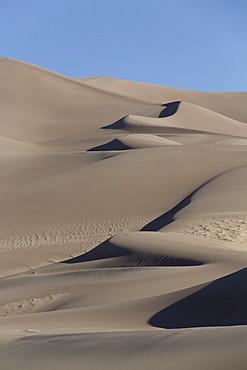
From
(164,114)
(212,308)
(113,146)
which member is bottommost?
(212,308)

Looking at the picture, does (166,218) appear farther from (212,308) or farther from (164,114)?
(164,114)

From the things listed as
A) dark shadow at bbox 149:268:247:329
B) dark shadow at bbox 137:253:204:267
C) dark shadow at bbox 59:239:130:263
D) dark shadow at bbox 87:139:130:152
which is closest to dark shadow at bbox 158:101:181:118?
dark shadow at bbox 87:139:130:152

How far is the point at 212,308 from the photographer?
6.16 metres

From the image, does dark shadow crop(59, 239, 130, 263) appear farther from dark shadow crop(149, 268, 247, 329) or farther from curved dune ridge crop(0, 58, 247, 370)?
dark shadow crop(149, 268, 247, 329)

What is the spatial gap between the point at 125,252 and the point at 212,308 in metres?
5.33

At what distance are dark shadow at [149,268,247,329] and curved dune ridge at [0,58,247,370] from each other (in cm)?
2

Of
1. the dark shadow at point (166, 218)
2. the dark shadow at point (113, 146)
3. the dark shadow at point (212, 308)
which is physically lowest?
the dark shadow at point (212, 308)

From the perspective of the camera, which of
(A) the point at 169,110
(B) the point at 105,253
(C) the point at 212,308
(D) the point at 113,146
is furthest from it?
(A) the point at 169,110

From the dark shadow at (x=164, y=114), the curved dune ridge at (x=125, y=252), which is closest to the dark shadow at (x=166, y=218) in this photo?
the curved dune ridge at (x=125, y=252)

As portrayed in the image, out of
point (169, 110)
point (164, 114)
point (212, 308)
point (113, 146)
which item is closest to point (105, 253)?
point (212, 308)

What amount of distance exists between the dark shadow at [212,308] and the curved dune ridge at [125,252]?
15 mm

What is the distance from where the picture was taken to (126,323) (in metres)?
6.14

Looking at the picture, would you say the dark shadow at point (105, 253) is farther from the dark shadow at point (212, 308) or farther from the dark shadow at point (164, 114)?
the dark shadow at point (164, 114)

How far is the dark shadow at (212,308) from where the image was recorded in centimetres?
583
